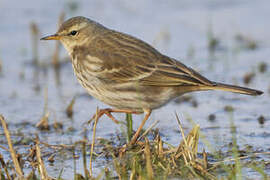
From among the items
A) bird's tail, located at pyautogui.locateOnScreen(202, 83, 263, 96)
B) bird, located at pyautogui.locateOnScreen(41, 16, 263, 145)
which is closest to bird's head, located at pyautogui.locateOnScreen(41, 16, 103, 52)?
bird, located at pyautogui.locateOnScreen(41, 16, 263, 145)

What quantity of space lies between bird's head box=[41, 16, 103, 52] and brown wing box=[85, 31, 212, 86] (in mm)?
326

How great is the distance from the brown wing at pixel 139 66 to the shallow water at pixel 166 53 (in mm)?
759

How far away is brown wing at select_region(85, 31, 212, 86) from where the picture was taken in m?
6.17

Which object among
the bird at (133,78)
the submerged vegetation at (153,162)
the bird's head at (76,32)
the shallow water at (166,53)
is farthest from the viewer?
the shallow water at (166,53)

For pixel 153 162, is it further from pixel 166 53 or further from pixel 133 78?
pixel 166 53

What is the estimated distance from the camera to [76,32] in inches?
273

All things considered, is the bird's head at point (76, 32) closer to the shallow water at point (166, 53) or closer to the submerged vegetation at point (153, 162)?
the shallow water at point (166, 53)

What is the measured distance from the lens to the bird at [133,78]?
616 cm

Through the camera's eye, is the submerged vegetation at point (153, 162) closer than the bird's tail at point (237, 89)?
Yes

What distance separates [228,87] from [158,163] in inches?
48.1

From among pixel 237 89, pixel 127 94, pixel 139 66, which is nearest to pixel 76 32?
pixel 139 66

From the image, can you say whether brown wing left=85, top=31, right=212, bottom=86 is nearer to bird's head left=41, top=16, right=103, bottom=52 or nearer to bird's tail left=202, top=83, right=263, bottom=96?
bird's tail left=202, top=83, right=263, bottom=96

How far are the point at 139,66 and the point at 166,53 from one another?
399 centimetres

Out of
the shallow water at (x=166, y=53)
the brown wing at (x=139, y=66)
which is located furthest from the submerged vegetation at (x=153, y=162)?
the brown wing at (x=139, y=66)
